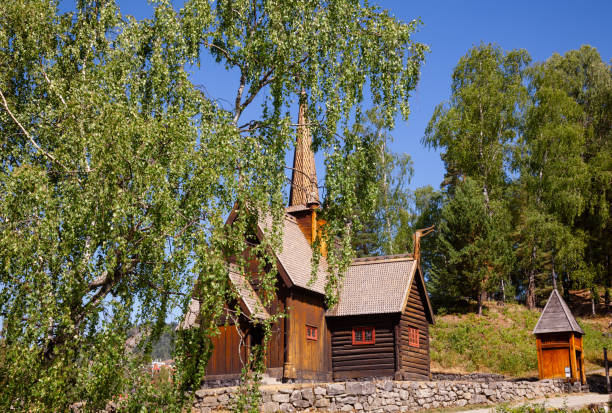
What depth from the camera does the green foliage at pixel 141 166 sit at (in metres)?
9.45

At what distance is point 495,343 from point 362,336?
12258 mm

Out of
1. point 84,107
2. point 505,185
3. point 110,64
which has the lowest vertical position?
point 84,107

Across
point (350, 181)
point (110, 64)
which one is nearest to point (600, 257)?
point (350, 181)

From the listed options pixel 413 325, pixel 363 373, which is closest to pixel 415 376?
pixel 413 325

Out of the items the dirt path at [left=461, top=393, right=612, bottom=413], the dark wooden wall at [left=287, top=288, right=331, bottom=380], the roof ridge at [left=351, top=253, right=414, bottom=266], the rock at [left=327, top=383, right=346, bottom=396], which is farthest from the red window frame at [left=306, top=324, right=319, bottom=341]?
the dirt path at [left=461, top=393, right=612, bottom=413]

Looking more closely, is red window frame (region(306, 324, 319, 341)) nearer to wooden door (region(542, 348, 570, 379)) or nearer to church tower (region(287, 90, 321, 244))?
church tower (region(287, 90, 321, 244))

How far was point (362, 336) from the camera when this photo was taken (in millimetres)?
23531

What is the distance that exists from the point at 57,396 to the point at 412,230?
34.7 m

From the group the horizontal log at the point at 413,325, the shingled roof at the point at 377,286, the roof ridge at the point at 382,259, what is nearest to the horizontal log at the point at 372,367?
the horizontal log at the point at 413,325

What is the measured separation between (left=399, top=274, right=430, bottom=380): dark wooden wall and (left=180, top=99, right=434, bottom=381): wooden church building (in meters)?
0.04

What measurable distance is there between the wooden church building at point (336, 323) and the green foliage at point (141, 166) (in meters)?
7.35

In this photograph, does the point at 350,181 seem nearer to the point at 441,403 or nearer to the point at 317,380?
the point at 441,403

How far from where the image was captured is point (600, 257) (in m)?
40.4

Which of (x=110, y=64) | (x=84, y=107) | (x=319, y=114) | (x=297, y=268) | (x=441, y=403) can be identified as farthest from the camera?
(x=297, y=268)
